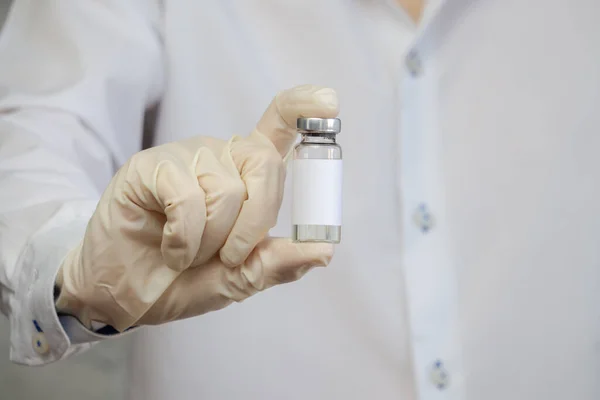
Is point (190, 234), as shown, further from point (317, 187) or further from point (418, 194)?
point (418, 194)

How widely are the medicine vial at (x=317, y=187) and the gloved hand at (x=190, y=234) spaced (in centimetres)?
1

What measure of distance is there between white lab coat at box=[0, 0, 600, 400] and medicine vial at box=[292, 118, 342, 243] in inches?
9.2

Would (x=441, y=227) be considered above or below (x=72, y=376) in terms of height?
above

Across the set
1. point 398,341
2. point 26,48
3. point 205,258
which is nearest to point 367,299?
point 398,341

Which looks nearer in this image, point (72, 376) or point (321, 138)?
point (321, 138)

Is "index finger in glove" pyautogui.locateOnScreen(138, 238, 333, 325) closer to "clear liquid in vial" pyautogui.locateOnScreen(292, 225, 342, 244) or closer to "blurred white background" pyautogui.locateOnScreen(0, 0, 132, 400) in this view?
"clear liquid in vial" pyautogui.locateOnScreen(292, 225, 342, 244)

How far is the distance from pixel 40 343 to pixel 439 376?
14.3 inches

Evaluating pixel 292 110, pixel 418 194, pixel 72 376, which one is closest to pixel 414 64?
pixel 418 194

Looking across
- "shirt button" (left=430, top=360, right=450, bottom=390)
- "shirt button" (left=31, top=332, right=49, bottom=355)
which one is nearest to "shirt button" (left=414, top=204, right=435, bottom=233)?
"shirt button" (left=430, top=360, right=450, bottom=390)

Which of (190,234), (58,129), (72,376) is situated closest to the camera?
(190,234)

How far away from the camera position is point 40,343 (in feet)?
1.55

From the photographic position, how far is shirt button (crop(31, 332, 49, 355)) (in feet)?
1.54

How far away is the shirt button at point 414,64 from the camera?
65 cm

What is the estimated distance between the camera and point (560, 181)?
0.64 metres
